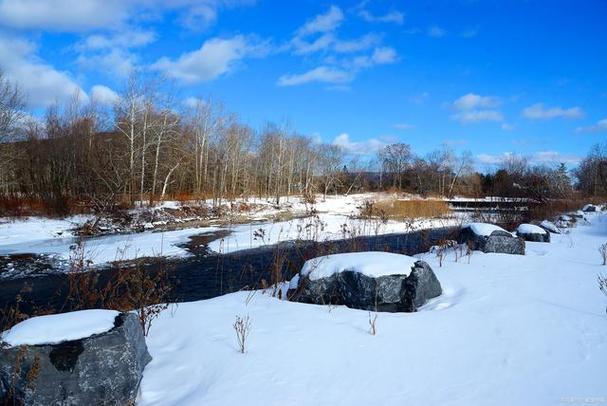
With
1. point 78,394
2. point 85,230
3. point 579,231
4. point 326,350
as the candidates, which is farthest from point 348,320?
point 85,230

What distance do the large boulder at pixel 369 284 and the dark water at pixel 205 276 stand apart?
861 millimetres

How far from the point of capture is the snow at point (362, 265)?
21.8ft

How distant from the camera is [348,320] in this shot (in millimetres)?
5660

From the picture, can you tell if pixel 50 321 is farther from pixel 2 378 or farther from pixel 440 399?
pixel 440 399

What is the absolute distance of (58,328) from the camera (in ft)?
11.8

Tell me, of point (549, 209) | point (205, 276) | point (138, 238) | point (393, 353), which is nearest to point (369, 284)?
point (393, 353)

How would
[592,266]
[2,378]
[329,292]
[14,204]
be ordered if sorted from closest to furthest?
[2,378]
[329,292]
[592,266]
[14,204]

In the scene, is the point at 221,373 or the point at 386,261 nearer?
the point at 221,373

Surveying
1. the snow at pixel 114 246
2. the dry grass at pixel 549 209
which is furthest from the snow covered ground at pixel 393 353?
the dry grass at pixel 549 209

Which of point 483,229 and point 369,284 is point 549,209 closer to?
point 483,229

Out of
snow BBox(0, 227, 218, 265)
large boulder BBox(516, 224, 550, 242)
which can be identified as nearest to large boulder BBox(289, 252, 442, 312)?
snow BBox(0, 227, 218, 265)

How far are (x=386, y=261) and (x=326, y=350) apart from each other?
8.50 ft

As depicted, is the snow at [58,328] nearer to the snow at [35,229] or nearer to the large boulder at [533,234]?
the large boulder at [533,234]

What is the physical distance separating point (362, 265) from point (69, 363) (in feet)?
14.4
